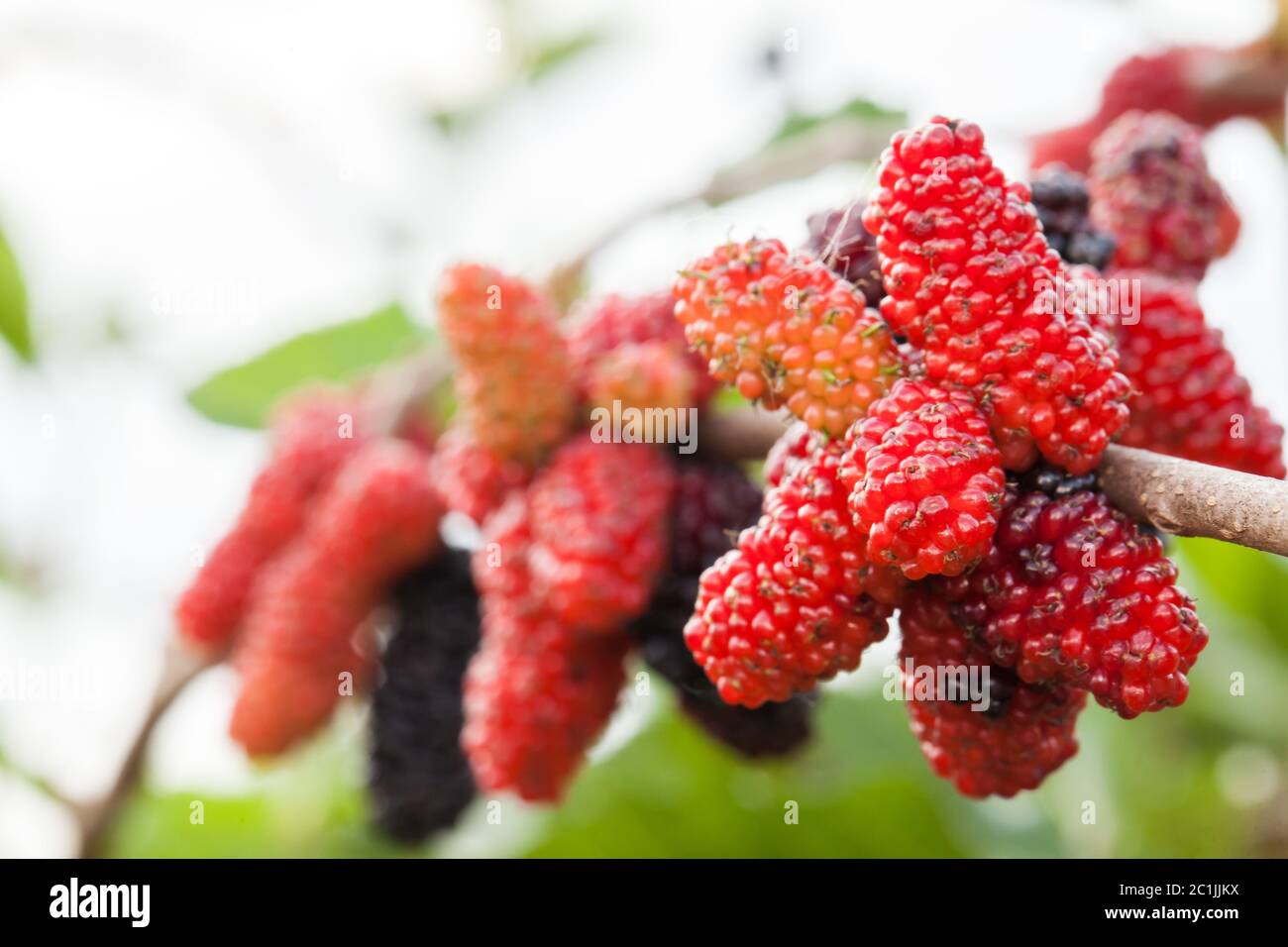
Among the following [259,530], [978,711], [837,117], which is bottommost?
[978,711]

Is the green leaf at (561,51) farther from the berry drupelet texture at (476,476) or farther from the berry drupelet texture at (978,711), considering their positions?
the berry drupelet texture at (978,711)

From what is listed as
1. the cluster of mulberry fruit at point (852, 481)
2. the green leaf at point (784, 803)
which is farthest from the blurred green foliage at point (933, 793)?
the cluster of mulberry fruit at point (852, 481)

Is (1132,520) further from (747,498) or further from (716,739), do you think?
(716,739)

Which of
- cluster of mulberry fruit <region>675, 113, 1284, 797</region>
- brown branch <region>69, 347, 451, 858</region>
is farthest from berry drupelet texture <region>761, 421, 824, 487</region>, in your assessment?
brown branch <region>69, 347, 451, 858</region>

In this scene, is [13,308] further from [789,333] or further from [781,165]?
[789,333]

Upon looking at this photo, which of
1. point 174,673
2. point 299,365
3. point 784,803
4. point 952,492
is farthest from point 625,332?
point 299,365
